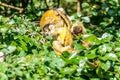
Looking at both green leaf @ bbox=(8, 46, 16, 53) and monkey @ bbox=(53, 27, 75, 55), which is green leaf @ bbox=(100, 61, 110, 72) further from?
green leaf @ bbox=(8, 46, 16, 53)

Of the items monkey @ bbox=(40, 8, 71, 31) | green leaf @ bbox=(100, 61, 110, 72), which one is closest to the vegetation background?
green leaf @ bbox=(100, 61, 110, 72)

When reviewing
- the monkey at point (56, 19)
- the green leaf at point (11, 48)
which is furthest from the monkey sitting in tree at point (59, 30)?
the green leaf at point (11, 48)

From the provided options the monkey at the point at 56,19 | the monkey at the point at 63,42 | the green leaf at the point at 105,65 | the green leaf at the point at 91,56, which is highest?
the monkey at the point at 56,19

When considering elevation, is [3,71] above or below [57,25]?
below

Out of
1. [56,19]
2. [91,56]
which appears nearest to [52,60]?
[91,56]

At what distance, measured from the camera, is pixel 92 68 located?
2484 mm

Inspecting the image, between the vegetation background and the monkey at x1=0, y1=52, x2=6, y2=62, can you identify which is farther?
the monkey at x1=0, y1=52, x2=6, y2=62

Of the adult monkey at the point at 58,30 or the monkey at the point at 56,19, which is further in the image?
the monkey at the point at 56,19

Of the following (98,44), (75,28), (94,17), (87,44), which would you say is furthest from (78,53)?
(94,17)

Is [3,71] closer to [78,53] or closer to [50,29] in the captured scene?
[78,53]

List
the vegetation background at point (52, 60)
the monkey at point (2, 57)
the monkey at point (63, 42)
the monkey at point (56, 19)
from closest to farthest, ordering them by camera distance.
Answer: the vegetation background at point (52, 60) → the monkey at point (2, 57) → the monkey at point (63, 42) → the monkey at point (56, 19)

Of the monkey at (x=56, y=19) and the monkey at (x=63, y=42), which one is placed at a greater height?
the monkey at (x=56, y=19)

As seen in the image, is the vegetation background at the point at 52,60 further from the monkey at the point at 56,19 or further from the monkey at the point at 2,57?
the monkey at the point at 56,19

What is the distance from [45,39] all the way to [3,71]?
643 mm
